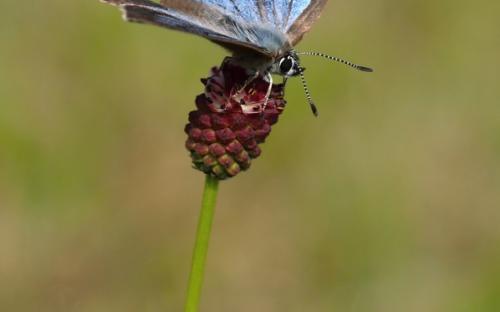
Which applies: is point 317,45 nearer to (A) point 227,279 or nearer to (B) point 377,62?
(B) point 377,62

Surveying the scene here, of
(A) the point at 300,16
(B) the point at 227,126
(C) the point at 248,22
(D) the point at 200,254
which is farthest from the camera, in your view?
(A) the point at 300,16

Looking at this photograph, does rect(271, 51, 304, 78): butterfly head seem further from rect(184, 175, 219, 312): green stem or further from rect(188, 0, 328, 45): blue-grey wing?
rect(184, 175, 219, 312): green stem

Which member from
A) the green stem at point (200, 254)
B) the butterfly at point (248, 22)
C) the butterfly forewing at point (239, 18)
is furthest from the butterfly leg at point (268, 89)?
the green stem at point (200, 254)

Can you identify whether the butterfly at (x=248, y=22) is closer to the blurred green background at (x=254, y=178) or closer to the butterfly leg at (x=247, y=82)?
the butterfly leg at (x=247, y=82)

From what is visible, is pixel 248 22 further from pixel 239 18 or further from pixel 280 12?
pixel 280 12

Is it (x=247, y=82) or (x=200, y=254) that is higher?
(x=247, y=82)

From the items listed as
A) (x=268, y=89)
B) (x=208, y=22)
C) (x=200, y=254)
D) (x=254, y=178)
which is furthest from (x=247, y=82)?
(x=254, y=178)

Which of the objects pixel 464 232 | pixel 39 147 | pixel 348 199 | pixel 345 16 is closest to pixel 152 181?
pixel 39 147

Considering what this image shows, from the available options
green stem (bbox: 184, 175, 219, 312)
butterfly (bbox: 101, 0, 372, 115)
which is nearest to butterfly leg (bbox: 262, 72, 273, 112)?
butterfly (bbox: 101, 0, 372, 115)
